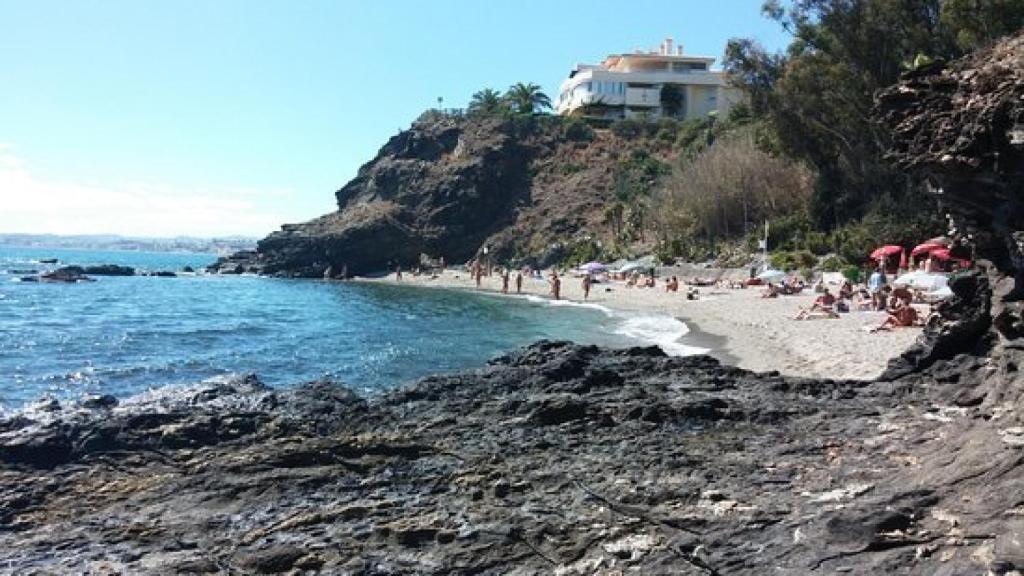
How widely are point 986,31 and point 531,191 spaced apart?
188 feet

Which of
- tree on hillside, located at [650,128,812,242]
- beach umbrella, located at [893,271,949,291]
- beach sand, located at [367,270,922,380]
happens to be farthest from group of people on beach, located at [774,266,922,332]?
tree on hillside, located at [650,128,812,242]

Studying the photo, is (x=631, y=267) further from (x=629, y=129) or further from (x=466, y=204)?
(x=629, y=129)

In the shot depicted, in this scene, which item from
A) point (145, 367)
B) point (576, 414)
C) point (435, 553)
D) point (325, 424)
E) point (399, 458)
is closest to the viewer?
point (435, 553)

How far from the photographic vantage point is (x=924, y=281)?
1056 inches

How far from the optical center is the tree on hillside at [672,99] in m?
92.1

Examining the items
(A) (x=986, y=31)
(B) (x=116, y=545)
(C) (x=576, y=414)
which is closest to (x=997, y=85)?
(C) (x=576, y=414)

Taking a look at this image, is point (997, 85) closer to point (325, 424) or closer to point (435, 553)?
point (435, 553)

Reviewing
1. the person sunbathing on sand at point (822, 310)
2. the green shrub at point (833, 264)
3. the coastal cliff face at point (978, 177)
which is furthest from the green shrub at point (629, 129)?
the coastal cliff face at point (978, 177)

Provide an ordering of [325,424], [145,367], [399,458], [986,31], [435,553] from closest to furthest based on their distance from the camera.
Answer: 1. [435,553]
2. [399,458]
3. [325,424]
4. [145,367]
5. [986,31]

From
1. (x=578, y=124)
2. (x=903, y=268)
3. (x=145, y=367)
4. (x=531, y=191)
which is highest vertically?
(x=578, y=124)

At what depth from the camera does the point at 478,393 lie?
13.1 metres

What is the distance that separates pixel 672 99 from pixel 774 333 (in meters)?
71.4

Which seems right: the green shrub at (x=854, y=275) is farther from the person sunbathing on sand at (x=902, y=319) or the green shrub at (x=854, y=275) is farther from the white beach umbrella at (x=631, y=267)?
the white beach umbrella at (x=631, y=267)

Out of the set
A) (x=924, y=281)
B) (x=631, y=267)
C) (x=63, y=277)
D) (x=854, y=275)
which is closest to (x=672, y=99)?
(x=631, y=267)
